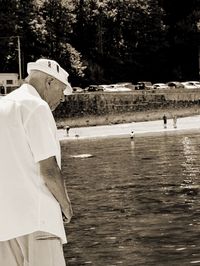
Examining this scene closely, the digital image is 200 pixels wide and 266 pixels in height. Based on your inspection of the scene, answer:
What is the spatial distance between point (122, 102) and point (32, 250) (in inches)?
3824

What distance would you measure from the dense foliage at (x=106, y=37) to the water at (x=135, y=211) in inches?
1860

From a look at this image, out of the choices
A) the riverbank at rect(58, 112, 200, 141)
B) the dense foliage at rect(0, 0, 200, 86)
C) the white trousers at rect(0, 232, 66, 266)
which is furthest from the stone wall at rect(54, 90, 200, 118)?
the white trousers at rect(0, 232, 66, 266)

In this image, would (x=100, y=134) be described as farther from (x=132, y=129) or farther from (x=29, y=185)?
(x=29, y=185)

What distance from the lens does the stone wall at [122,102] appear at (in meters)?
97.9

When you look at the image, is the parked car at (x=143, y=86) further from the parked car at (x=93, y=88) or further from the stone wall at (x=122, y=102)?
the parked car at (x=93, y=88)

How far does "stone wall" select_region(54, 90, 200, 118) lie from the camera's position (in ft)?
321

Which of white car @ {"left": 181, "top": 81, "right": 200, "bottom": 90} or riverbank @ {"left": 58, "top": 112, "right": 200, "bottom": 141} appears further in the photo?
white car @ {"left": 181, "top": 81, "right": 200, "bottom": 90}

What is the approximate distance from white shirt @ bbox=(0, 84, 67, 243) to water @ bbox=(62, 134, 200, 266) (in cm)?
859

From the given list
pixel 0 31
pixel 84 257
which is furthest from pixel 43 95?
pixel 0 31

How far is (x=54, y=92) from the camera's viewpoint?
237 inches

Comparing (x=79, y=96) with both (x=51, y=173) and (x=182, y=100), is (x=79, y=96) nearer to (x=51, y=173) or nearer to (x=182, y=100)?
Result: (x=182, y=100)

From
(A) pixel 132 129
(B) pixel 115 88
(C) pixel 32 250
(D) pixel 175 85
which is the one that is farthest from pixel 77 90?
(C) pixel 32 250

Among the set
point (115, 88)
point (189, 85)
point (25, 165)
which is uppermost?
point (25, 165)

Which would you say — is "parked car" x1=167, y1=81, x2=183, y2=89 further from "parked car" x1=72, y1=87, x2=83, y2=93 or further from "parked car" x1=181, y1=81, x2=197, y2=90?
"parked car" x1=72, y1=87, x2=83, y2=93
